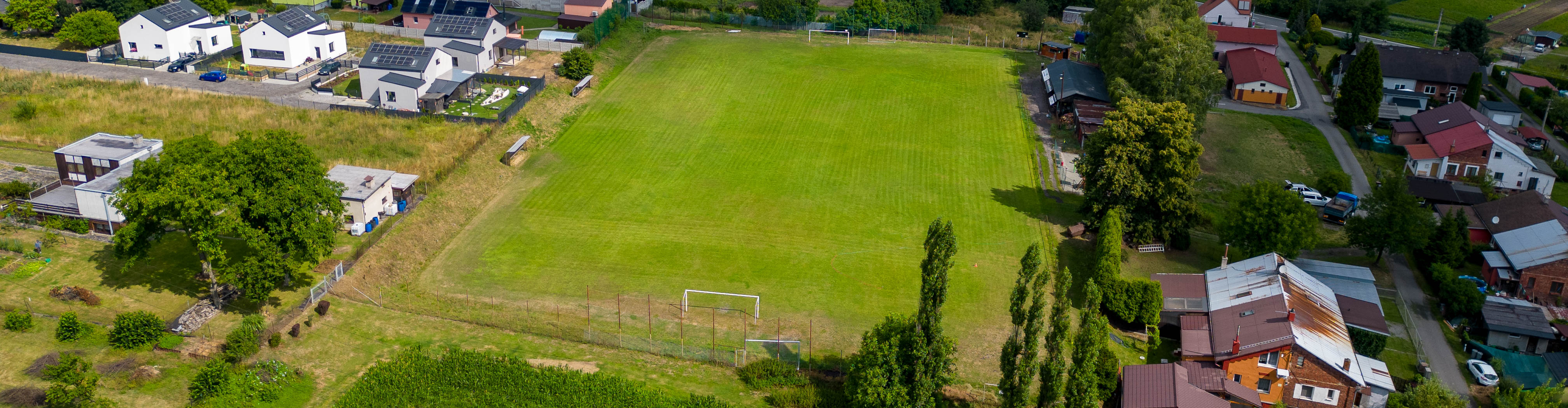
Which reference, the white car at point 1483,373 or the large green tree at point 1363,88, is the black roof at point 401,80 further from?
the large green tree at point 1363,88

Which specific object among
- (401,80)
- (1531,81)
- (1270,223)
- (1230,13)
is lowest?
(1270,223)

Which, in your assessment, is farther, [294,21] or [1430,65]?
[1430,65]

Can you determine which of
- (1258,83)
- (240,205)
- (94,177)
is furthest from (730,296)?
(1258,83)

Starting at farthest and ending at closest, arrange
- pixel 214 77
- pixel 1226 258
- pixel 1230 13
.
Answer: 1. pixel 1230 13
2. pixel 214 77
3. pixel 1226 258

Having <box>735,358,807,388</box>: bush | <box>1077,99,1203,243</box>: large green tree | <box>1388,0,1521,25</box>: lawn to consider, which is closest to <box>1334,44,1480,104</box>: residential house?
<box>1388,0,1521,25</box>: lawn

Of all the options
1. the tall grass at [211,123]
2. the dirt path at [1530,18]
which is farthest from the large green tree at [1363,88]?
the tall grass at [211,123]

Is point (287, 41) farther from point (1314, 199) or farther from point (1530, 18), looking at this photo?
point (1530, 18)

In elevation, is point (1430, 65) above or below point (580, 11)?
below
